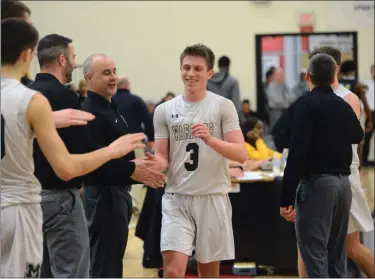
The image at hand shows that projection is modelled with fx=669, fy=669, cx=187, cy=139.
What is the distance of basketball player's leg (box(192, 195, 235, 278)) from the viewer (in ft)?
12.6

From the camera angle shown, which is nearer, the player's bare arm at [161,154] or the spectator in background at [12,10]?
the spectator in background at [12,10]

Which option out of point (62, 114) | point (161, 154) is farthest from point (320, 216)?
point (62, 114)

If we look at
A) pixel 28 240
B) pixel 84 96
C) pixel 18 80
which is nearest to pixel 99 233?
pixel 84 96

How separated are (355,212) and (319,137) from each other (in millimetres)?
862

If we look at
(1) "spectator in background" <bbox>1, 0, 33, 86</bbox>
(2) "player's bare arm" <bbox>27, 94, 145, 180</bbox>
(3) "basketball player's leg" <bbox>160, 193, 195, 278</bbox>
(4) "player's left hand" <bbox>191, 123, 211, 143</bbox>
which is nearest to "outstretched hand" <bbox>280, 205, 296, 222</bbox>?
(3) "basketball player's leg" <bbox>160, 193, 195, 278</bbox>

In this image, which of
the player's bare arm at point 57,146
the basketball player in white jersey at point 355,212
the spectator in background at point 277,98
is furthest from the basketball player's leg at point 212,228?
the spectator in background at point 277,98

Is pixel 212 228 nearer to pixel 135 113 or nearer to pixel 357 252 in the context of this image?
pixel 357 252

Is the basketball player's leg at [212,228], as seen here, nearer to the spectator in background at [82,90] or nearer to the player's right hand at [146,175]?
the player's right hand at [146,175]

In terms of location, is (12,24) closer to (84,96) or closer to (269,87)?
(84,96)

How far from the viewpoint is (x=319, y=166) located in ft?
12.7

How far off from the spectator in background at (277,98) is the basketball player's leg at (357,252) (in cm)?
658

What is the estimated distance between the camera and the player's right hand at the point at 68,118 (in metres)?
2.85

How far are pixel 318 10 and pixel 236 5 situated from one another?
4.62 feet

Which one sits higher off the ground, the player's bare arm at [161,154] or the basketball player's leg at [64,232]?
the player's bare arm at [161,154]
